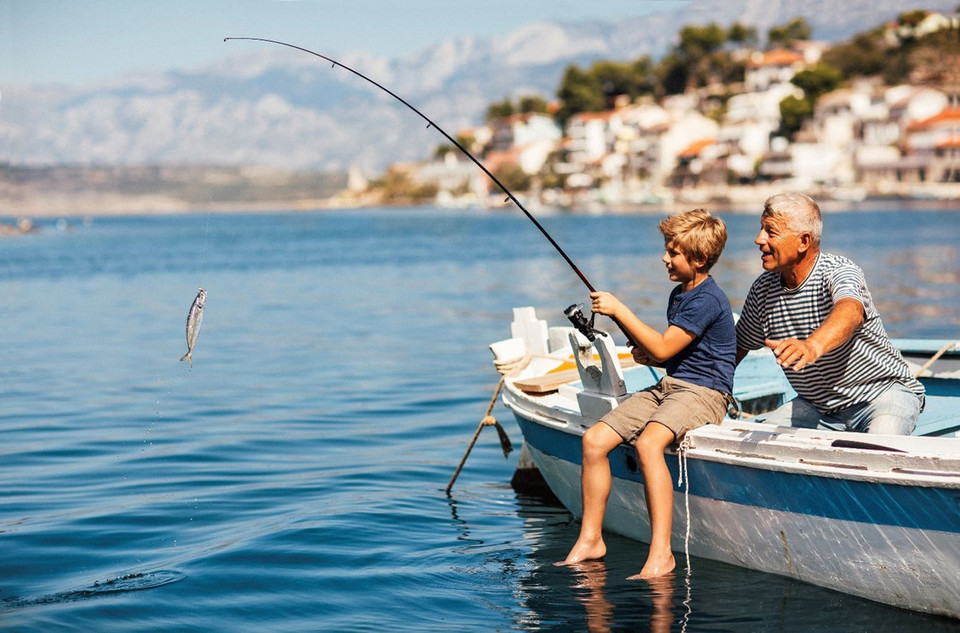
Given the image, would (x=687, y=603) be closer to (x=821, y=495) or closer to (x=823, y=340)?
(x=821, y=495)

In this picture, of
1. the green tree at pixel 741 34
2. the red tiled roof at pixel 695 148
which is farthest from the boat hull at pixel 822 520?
the green tree at pixel 741 34

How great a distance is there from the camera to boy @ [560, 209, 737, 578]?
552 centimetres

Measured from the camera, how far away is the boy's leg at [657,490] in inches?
222

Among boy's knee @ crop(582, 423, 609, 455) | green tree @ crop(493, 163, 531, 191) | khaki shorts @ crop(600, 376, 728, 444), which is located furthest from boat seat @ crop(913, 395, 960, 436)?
green tree @ crop(493, 163, 531, 191)

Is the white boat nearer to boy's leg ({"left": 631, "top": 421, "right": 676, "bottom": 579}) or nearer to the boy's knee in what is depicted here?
boy's leg ({"left": 631, "top": 421, "right": 676, "bottom": 579})

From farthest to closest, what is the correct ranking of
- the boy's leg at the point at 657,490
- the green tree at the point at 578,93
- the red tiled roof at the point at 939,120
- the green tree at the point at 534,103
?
the green tree at the point at 534,103, the green tree at the point at 578,93, the red tiled roof at the point at 939,120, the boy's leg at the point at 657,490

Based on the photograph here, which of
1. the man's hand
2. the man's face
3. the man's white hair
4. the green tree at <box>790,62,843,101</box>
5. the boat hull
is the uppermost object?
the green tree at <box>790,62,843,101</box>

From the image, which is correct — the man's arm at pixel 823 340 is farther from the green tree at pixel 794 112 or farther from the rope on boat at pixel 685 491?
the green tree at pixel 794 112

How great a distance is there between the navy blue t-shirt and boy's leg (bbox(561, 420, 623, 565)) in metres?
0.45

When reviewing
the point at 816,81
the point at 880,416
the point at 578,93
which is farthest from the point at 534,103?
the point at 880,416

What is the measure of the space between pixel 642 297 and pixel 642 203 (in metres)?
100

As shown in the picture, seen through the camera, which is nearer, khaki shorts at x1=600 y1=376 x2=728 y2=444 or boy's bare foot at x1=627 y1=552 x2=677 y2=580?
khaki shorts at x1=600 y1=376 x2=728 y2=444

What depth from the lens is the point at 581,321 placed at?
5914 millimetres

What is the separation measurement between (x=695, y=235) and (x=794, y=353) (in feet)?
3.06
